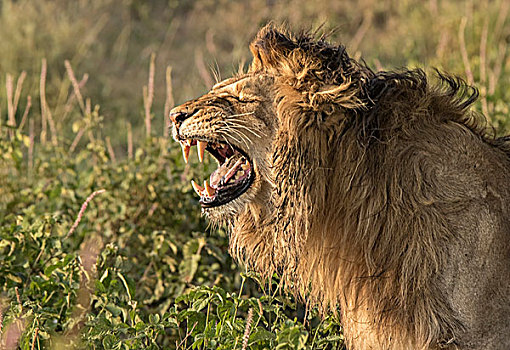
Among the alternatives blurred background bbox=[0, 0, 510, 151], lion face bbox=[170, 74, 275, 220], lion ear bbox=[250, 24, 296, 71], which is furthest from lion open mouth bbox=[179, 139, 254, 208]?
blurred background bbox=[0, 0, 510, 151]

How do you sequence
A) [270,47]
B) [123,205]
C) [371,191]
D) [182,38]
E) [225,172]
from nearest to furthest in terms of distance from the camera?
[371,191]
[270,47]
[225,172]
[123,205]
[182,38]

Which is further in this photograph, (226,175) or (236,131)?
(226,175)

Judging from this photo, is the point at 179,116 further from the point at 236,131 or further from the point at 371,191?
the point at 371,191

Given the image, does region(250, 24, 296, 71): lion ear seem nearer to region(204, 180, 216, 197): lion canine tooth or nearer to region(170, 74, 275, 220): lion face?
region(170, 74, 275, 220): lion face

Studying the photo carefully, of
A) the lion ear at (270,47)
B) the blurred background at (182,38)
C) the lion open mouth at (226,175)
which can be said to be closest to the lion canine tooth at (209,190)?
the lion open mouth at (226,175)

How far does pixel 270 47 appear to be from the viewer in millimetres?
3027

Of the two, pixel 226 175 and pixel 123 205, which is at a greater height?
pixel 226 175

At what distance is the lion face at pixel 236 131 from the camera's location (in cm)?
296

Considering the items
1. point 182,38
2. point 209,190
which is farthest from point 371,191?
point 182,38

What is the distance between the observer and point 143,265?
4527 mm

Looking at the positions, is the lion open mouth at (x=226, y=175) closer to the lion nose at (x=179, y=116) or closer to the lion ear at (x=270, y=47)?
the lion nose at (x=179, y=116)

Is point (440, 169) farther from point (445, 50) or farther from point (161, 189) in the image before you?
point (445, 50)

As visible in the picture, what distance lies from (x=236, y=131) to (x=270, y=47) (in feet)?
1.16

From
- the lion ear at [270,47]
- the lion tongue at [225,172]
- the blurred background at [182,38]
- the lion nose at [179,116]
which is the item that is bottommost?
the blurred background at [182,38]
